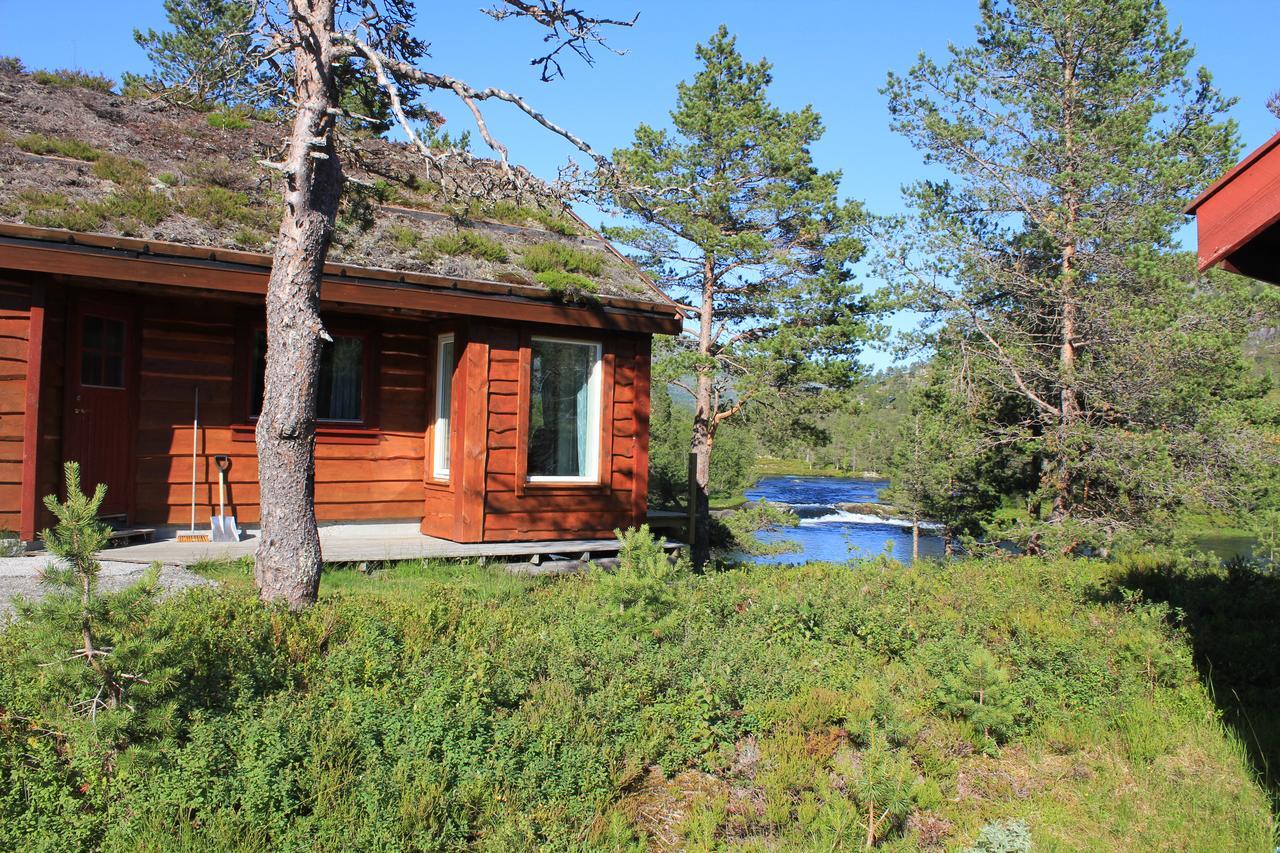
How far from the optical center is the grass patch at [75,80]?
32.9 ft

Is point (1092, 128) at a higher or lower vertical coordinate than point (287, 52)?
higher

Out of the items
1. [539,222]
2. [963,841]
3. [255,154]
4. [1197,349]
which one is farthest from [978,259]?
[963,841]

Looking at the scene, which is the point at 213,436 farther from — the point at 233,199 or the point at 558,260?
the point at 558,260

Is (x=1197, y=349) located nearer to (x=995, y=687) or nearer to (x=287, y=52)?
(x=995, y=687)

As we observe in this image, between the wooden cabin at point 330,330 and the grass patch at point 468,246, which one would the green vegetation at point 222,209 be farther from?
the grass patch at point 468,246

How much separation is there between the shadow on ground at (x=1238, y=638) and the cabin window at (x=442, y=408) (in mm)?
7184

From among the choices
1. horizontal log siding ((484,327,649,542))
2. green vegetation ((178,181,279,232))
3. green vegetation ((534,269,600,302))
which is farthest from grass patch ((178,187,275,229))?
green vegetation ((534,269,600,302))

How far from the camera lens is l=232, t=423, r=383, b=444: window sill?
958 cm

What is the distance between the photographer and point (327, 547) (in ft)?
28.5

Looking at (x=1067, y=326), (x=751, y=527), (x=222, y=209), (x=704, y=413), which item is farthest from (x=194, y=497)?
(x=751, y=527)

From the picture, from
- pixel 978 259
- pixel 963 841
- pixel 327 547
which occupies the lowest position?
pixel 963 841

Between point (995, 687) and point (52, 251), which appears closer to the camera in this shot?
point (995, 687)

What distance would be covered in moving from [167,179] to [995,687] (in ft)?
28.2

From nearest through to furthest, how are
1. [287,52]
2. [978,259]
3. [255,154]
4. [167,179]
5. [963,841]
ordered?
1. [963,841]
2. [287,52]
3. [167,179]
4. [255,154]
5. [978,259]
